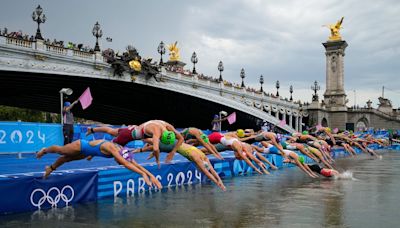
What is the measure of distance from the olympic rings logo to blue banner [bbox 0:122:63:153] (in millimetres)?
10625

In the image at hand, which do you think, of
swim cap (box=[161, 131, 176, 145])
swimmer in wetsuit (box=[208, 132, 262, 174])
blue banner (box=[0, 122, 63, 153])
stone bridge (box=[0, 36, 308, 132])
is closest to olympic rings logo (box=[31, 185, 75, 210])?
swim cap (box=[161, 131, 176, 145])

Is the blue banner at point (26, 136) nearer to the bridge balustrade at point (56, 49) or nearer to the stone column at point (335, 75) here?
the bridge balustrade at point (56, 49)

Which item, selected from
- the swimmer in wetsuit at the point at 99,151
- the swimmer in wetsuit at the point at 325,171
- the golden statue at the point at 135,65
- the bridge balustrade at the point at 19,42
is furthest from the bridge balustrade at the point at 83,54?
the swimmer in wetsuit at the point at 99,151

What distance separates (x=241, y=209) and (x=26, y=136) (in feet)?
49.7

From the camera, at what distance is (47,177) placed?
12328mm

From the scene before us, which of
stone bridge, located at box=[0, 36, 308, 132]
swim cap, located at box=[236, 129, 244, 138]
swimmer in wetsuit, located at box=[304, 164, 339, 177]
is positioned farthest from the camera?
stone bridge, located at box=[0, 36, 308, 132]

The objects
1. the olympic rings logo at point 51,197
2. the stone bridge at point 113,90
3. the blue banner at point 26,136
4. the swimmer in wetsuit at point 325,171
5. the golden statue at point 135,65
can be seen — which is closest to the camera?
the olympic rings logo at point 51,197

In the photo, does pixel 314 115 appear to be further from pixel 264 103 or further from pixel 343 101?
pixel 264 103

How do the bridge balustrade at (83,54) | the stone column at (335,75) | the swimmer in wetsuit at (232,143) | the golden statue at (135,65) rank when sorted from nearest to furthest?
1. the swimmer in wetsuit at (232,143)
2. the bridge balustrade at (83,54)
3. the golden statue at (135,65)
4. the stone column at (335,75)

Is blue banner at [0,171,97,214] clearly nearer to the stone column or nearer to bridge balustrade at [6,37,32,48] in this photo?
bridge balustrade at [6,37,32,48]

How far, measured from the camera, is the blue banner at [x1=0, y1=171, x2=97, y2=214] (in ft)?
37.1

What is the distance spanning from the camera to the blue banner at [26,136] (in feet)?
71.4

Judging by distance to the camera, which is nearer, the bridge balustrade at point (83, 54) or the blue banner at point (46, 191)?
the blue banner at point (46, 191)

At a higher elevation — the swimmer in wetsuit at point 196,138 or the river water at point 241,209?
the swimmer in wetsuit at point 196,138
